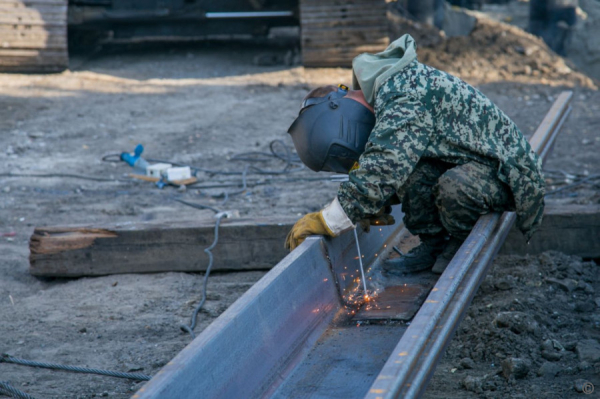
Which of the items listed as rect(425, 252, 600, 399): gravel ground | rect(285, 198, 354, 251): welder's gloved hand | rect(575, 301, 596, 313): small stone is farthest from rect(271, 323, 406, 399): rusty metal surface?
rect(575, 301, 596, 313): small stone

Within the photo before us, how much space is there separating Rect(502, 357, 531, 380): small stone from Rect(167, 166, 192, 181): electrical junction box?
4.32 m

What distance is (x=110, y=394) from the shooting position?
130 inches

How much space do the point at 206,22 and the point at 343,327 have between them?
33.9ft

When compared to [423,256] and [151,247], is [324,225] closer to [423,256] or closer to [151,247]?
[423,256]

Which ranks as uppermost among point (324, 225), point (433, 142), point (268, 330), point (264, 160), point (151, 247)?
point (433, 142)

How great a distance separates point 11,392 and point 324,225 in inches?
63.7

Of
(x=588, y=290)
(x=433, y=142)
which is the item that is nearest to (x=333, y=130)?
(x=433, y=142)

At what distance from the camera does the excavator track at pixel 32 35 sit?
36.3ft

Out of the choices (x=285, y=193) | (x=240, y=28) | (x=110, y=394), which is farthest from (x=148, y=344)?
(x=240, y=28)

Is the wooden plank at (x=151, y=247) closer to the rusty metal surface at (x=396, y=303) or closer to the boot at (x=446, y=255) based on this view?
the rusty metal surface at (x=396, y=303)

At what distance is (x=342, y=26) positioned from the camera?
38.3 feet

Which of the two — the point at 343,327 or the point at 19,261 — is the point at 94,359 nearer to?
the point at 343,327

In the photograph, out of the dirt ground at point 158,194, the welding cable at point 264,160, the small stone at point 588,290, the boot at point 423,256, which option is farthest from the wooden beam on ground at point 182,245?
the welding cable at point 264,160

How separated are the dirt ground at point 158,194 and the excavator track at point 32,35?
0.75 ft
